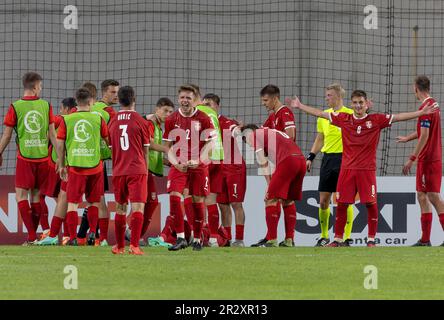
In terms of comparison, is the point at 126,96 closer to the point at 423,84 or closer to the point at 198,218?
the point at 198,218

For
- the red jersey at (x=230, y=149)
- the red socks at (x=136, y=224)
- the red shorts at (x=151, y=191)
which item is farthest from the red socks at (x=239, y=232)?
the red socks at (x=136, y=224)

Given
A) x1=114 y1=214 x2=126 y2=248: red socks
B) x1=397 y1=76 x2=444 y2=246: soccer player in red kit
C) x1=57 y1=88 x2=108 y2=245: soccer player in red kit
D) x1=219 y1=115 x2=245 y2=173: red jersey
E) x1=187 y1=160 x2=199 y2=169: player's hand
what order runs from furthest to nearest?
x1=219 y1=115 x2=245 y2=173: red jersey
x1=397 y1=76 x2=444 y2=246: soccer player in red kit
x1=57 y1=88 x2=108 y2=245: soccer player in red kit
x1=187 y1=160 x2=199 y2=169: player's hand
x1=114 y1=214 x2=126 y2=248: red socks

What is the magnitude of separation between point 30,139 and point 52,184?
0.89 meters

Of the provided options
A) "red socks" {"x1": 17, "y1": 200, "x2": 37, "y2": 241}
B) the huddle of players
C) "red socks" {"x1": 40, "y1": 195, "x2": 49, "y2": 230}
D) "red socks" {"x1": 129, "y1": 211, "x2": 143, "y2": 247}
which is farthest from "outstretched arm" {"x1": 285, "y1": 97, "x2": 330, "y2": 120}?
"red socks" {"x1": 40, "y1": 195, "x2": 49, "y2": 230}

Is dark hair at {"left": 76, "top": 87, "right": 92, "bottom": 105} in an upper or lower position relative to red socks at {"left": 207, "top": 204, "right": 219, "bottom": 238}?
upper

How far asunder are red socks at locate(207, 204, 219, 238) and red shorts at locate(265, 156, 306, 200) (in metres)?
0.75

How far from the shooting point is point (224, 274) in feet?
29.5

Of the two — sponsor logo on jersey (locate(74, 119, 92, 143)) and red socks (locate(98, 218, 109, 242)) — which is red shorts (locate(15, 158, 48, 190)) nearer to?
sponsor logo on jersey (locate(74, 119, 92, 143))

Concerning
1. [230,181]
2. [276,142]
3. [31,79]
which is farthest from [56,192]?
[276,142]

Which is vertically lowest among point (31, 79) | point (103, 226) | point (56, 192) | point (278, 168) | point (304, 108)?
point (103, 226)

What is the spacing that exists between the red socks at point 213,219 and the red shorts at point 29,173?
2.12 meters

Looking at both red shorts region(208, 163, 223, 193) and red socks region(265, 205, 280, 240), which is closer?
red socks region(265, 205, 280, 240)

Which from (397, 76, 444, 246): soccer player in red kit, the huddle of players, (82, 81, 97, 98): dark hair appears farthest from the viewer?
(82, 81, 97, 98): dark hair

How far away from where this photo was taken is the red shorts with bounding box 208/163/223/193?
1398 centimetres
